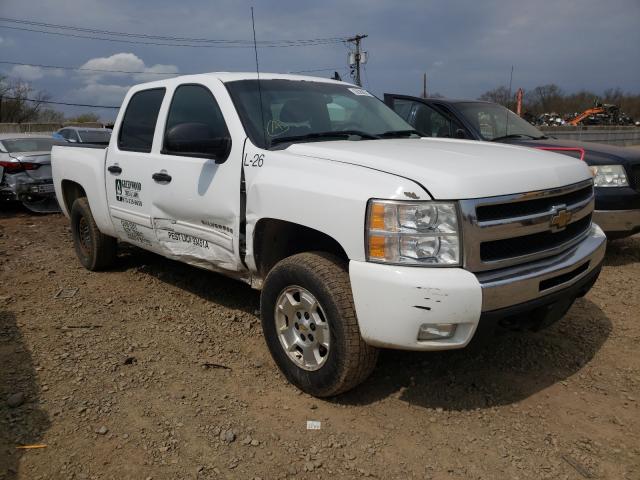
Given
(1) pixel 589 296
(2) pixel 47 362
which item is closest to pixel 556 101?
(1) pixel 589 296

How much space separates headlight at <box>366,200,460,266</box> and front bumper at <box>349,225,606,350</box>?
0.19 feet

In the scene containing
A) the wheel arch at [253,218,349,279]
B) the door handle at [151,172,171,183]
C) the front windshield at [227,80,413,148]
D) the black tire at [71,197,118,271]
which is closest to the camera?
the wheel arch at [253,218,349,279]

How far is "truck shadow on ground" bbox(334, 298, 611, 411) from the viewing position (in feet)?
10.2

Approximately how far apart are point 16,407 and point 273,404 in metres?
1.44

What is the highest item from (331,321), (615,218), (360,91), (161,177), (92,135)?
(360,91)

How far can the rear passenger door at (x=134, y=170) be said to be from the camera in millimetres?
4320

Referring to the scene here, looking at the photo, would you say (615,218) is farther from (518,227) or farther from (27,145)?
(27,145)

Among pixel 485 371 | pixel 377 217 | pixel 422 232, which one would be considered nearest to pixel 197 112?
pixel 377 217

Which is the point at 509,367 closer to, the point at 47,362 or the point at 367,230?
the point at 367,230

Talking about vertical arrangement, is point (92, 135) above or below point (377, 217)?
above

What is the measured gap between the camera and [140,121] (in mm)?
4570

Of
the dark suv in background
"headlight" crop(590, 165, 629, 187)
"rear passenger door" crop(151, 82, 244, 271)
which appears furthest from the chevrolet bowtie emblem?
"headlight" crop(590, 165, 629, 187)

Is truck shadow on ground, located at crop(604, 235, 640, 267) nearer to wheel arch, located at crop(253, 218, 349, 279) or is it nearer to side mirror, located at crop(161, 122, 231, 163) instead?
wheel arch, located at crop(253, 218, 349, 279)

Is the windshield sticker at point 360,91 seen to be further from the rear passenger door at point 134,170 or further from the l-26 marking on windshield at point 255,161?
the rear passenger door at point 134,170
